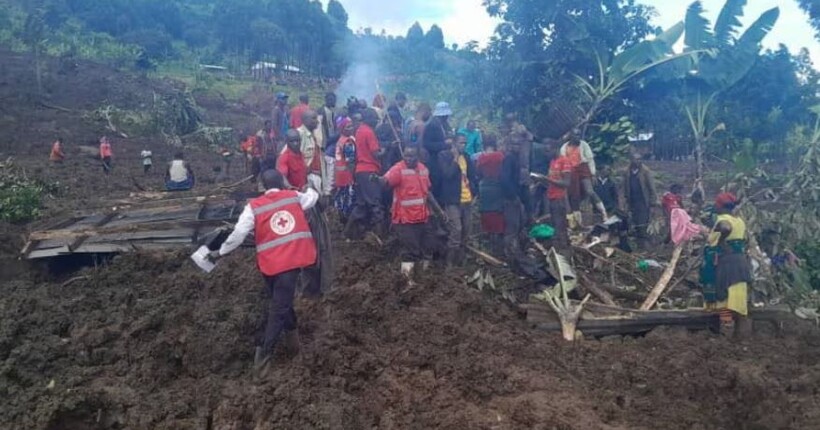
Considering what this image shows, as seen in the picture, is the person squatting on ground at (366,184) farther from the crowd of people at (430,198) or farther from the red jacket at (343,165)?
the red jacket at (343,165)

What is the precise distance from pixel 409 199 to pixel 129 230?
3922mm

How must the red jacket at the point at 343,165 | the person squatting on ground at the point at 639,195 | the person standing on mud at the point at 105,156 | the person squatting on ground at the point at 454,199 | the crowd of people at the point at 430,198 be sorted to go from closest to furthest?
the crowd of people at the point at 430,198
the person squatting on ground at the point at 454,199
the red jacket at the point at 343,165
the person squatting on ground at the point at 639,195
the person standing on mud at the point at 105,156

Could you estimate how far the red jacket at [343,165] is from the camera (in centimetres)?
958

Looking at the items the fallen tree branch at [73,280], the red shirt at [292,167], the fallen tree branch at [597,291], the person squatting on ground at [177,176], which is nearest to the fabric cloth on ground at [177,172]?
the person squatting on ground at [177,176]

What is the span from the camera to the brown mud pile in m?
4.96

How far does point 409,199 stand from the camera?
8125mm

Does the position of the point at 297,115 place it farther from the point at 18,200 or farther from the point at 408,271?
the point at 18,200

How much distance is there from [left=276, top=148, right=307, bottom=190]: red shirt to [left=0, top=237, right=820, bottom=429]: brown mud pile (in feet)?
5.92

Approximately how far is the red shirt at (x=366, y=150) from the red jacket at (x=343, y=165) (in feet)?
A: 1.16

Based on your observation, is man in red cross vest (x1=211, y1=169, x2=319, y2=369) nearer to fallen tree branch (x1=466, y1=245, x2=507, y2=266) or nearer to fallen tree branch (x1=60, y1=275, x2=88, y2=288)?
fallen tree branch (x1=60, y1=275, x2=88, y2=288)

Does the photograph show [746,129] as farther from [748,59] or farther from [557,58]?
[557,58]

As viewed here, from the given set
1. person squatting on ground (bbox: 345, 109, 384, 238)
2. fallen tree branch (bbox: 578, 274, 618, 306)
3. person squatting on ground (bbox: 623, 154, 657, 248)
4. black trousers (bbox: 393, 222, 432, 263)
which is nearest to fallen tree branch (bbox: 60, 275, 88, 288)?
person squatting on ground (bbox: 345, 109, 384, 238)

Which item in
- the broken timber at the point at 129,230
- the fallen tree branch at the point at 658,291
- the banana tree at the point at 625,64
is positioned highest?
the banana tree at the point at 625,64

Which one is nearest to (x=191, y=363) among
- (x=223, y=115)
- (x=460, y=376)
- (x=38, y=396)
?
(x=38, y=396)
